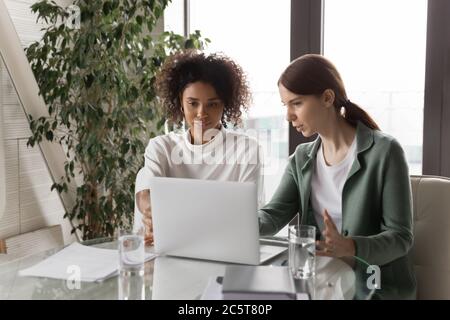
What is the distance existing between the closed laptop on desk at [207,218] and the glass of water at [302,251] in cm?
9

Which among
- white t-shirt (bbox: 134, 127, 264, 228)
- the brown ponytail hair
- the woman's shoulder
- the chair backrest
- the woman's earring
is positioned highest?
the brown ponytail hair

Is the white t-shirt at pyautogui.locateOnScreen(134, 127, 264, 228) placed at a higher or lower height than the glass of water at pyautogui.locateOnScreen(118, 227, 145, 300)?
higher

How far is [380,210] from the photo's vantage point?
1799mm

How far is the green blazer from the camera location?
1651mm

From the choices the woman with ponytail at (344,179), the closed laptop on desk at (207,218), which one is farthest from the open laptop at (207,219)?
the woman with ponytail at (344,179)

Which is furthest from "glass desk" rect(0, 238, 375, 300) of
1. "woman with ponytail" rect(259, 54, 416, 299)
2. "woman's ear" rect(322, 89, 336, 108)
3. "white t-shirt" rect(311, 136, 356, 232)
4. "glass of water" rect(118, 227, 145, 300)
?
"woman's ear" rect(322, 89, 336, 108)

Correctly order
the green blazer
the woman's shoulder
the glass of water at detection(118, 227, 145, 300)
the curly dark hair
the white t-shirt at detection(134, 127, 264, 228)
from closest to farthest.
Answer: the glass of water at detection(118, 227, 145, 300)
the green blazer
the woman's shoulder
the white t-shirt at detection(134, 127, 264, 228)
the curly dark hair

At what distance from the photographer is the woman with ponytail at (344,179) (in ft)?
5.56

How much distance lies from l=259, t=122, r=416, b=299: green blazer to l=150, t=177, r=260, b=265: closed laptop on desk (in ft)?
1.25

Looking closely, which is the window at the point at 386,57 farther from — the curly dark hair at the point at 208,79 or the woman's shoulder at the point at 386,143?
the woman's shoulder at the point at 386,143

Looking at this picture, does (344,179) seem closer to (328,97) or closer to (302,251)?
(328,97)

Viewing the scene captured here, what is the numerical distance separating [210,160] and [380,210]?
0.66 metres

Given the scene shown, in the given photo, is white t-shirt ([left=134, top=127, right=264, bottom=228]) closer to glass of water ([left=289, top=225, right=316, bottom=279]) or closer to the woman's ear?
the woman's ear
